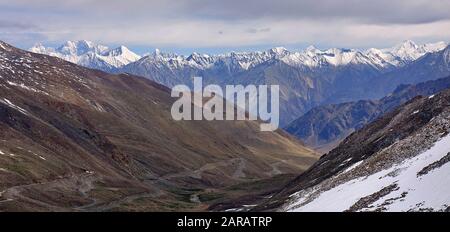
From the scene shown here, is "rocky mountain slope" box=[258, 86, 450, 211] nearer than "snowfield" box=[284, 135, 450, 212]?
No

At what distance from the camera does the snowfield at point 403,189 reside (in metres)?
52.1

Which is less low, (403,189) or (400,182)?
(400,182)

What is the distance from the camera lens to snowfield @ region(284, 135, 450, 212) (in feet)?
171

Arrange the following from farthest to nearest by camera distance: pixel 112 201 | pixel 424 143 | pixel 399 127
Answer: pixel 112 201 → pixel 399 127 → pixel 424 143

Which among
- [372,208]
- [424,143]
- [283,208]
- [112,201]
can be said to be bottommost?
[112,201]

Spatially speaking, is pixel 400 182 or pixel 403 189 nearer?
pixel 403 189

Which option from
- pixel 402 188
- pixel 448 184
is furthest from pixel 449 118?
pixel 448 184

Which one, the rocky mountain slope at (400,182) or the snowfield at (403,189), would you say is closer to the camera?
the snowfield at (403,189)

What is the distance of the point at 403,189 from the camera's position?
2334 inches

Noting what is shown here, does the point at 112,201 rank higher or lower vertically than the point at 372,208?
lower
